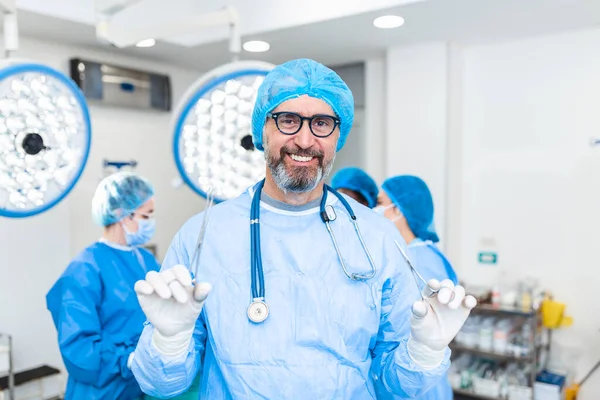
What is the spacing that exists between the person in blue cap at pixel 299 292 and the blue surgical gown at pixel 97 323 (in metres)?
0.68

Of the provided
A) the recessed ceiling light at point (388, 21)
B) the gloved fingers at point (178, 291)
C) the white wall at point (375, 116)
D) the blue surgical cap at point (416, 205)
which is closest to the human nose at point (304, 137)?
the gloved fingers at point (178, 291)

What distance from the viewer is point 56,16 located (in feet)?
8.32

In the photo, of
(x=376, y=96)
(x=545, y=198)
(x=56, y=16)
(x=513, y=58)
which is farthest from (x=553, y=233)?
(x=56, y=16)

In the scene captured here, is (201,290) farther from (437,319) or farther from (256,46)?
(256,46)

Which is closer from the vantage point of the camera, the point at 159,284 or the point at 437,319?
the point at 159,284

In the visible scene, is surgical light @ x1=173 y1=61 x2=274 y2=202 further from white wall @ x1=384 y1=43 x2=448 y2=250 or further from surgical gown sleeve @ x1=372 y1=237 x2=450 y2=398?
white wall @ x1=384 y1=43 x2=448 y2=250

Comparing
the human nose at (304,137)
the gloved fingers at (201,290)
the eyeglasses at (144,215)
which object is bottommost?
the gloved fingers at (201,290)

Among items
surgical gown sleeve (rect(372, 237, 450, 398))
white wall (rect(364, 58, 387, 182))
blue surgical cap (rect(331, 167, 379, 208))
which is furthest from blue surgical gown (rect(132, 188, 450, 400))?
white wall (rect(364, 58, 387, 182))

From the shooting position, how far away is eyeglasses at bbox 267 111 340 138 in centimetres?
108

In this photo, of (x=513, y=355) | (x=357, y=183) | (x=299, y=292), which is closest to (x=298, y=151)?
(x=299, y=292)

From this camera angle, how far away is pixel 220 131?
56.5 inches

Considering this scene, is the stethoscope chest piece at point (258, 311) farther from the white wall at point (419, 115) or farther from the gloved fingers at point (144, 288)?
the white wall at point (419, 115)

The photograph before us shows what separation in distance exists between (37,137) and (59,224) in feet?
6.01

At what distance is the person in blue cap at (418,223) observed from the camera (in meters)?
1.89
